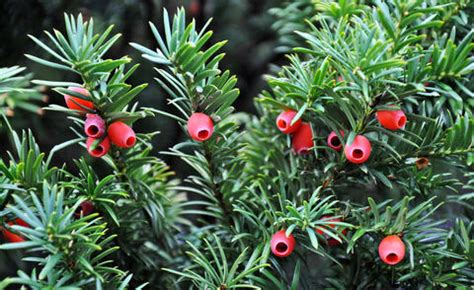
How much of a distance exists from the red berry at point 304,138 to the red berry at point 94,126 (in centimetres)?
25

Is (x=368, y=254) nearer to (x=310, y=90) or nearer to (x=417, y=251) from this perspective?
(x=417, y=251)

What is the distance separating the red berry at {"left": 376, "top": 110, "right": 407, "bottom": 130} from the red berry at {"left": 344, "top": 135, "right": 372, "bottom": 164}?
0.09ft

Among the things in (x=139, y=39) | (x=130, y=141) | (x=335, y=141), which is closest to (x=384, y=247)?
(x=335, y=141)

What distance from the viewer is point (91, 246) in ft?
1.82

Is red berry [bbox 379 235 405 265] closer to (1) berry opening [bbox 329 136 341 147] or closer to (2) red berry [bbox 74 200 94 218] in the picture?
(1) berry opening [bbox 329 136 341 147]

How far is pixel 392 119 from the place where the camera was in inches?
24.7

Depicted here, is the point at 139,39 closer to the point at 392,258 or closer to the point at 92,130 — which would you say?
the point at 92,130

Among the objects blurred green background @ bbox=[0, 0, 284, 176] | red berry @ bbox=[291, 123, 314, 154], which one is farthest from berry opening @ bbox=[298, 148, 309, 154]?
blurred green background @ bbox=[0, 0, 284, 176]

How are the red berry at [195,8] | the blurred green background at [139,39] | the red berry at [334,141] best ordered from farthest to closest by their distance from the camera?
the red berry at [195,8] → the blurred green background at [139,39] → the red berry at [334,141]

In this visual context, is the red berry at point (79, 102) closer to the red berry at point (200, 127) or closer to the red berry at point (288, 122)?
the red berry at point (200, 127)

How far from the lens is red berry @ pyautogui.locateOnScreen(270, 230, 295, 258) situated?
2.10 ft

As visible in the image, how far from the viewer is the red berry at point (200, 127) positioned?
641 mm

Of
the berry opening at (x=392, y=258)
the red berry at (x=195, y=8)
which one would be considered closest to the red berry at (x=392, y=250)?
the berry opening at (x=392, y=258)

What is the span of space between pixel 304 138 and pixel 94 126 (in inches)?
10.3
